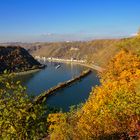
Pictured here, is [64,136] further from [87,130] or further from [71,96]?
[71,96]

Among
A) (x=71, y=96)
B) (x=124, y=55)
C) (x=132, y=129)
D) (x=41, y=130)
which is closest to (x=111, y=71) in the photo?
(x=124, y=55)

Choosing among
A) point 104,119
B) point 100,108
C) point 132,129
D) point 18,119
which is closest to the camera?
point 18,119

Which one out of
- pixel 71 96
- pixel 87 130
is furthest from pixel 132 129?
pixel 71 96

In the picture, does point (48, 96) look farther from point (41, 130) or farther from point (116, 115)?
point (41, 130)

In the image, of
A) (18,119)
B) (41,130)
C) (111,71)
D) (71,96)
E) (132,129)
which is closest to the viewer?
(18,119)

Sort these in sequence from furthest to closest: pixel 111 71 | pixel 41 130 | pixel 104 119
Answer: pixel 111 71 → pixel 104 119 → pixel 41 130

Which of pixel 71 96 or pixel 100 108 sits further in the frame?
pixel 71 96

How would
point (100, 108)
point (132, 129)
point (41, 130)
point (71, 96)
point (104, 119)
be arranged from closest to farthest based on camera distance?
point (41, 130) → point (132, 129) → point (104, 119) → point (100, 108) → point (71, 96)

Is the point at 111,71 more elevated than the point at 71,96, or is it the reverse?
the point at 111,71

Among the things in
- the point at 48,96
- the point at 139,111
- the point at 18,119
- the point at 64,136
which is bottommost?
the point at 48,96
